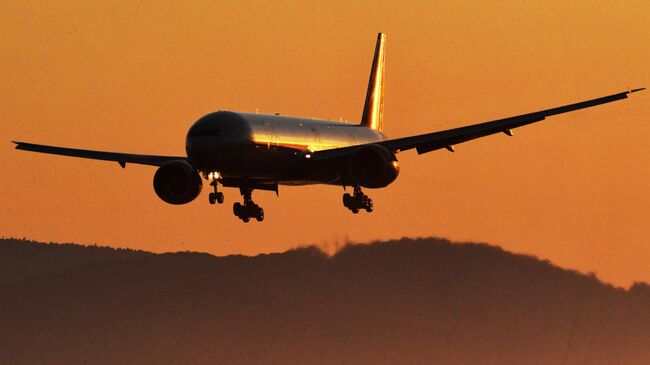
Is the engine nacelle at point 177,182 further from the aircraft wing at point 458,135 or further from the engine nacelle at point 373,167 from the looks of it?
the engine nacelle at point 373,167

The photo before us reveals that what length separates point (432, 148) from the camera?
96.9 metres

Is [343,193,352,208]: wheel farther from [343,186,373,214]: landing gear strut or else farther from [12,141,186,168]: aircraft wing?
[12,141,186,168]: aircraft wing

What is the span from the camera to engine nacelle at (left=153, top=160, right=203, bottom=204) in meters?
94.2

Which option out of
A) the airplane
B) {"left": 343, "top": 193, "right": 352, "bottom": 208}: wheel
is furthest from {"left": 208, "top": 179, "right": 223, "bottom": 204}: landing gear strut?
{"left": 343, "top": 193, "right": 352, "bottom": 208}: wheel

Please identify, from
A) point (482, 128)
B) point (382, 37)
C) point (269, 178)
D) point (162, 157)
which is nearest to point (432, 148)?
point (482, 128)

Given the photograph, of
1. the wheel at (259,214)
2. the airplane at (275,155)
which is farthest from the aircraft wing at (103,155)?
the wheel at (259,214)

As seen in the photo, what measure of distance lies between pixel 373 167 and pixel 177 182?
1163 centimetres

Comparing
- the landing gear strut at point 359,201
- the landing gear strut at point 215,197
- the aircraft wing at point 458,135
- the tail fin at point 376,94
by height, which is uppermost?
the tail fin at point 376,94

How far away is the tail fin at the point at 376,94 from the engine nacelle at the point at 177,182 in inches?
802

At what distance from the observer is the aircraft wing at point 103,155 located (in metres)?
97.8

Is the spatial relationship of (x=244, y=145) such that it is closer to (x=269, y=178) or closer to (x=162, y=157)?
(x=269, y=178)

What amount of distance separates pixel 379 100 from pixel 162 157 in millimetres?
A: 23916

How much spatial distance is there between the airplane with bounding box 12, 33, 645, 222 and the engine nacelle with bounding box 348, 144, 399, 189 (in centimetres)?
6

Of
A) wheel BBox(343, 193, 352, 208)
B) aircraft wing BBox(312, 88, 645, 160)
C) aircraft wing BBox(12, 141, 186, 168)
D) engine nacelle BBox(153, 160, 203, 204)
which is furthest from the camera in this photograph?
wheel BBox(343, 193, 352, 208)
